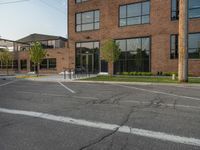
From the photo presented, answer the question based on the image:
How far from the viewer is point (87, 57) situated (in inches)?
1191

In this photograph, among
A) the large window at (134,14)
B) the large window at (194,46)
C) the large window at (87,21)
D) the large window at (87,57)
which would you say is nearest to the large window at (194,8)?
the large window at (194,46)

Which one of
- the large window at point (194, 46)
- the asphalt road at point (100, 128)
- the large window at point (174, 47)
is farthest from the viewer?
the large window at point (174, 47)

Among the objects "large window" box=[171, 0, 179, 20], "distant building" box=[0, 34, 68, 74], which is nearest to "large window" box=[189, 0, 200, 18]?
"large window" box=[171, 0, 179, 20]

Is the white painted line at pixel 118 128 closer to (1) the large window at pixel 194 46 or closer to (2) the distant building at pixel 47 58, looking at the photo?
(1) the large window at pixel 194 46

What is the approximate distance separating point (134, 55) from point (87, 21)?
8806 millimetres

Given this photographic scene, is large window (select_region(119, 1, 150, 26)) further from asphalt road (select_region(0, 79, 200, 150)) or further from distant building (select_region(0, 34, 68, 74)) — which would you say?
asphalt road (select_region(0, 79, 200, 150))

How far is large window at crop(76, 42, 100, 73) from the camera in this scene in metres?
29.5

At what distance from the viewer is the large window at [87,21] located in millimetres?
29375

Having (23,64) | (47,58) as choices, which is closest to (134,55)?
(47,58)

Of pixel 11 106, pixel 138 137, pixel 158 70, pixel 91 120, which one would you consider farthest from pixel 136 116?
pixel 158 70

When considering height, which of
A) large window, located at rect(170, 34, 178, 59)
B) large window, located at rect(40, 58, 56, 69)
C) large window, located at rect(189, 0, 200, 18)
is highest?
large window, located at rect(189, 0, 200, 18)

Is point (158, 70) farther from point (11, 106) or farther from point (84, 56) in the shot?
point (11, 106)

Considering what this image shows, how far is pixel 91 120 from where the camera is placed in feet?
19.2

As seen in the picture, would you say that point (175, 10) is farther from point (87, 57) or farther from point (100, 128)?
point (100, 128)
